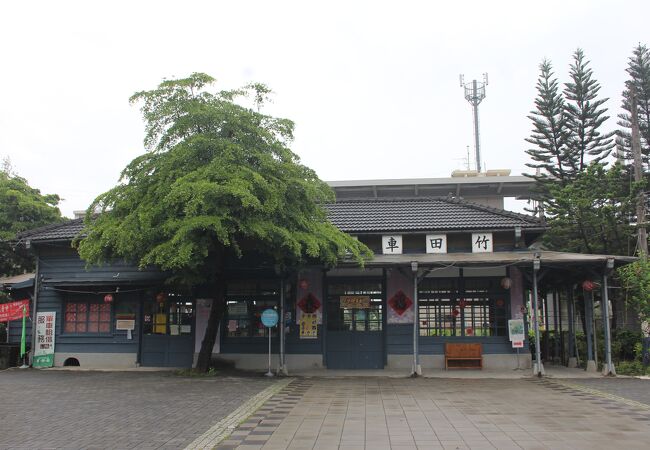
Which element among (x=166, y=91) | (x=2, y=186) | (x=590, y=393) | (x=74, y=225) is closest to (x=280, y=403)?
(x=590, y=393)

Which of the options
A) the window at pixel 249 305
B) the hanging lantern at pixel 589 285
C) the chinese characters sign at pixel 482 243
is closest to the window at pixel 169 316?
the window at pixel 249 305

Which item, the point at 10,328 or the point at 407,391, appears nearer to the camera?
the point at 407,391

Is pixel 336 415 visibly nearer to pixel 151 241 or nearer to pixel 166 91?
pixel 151 241

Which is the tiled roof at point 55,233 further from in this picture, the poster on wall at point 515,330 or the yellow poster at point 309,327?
the poster on wall at point 515,330

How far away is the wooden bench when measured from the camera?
14875 mm

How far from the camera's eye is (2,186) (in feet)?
68.8

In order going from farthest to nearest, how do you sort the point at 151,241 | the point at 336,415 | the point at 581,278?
the point at 581,278, the point at 151,241, the point at 336,415

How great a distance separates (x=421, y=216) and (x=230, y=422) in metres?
9.65

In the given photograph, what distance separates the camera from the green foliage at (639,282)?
48.0ft

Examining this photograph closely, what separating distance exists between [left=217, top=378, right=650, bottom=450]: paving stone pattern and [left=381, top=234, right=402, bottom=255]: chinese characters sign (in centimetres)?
447

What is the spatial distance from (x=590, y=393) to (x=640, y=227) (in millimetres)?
7810

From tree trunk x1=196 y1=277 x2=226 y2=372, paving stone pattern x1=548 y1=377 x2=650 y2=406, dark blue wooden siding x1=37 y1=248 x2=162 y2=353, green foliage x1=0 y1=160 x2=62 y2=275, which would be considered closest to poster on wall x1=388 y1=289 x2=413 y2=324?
paving stone pattern x1=548 y1=377 x2=650 y2=406

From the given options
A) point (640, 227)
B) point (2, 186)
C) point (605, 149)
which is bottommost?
point (640, 227)

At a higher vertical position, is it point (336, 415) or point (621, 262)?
point (621, 262)
